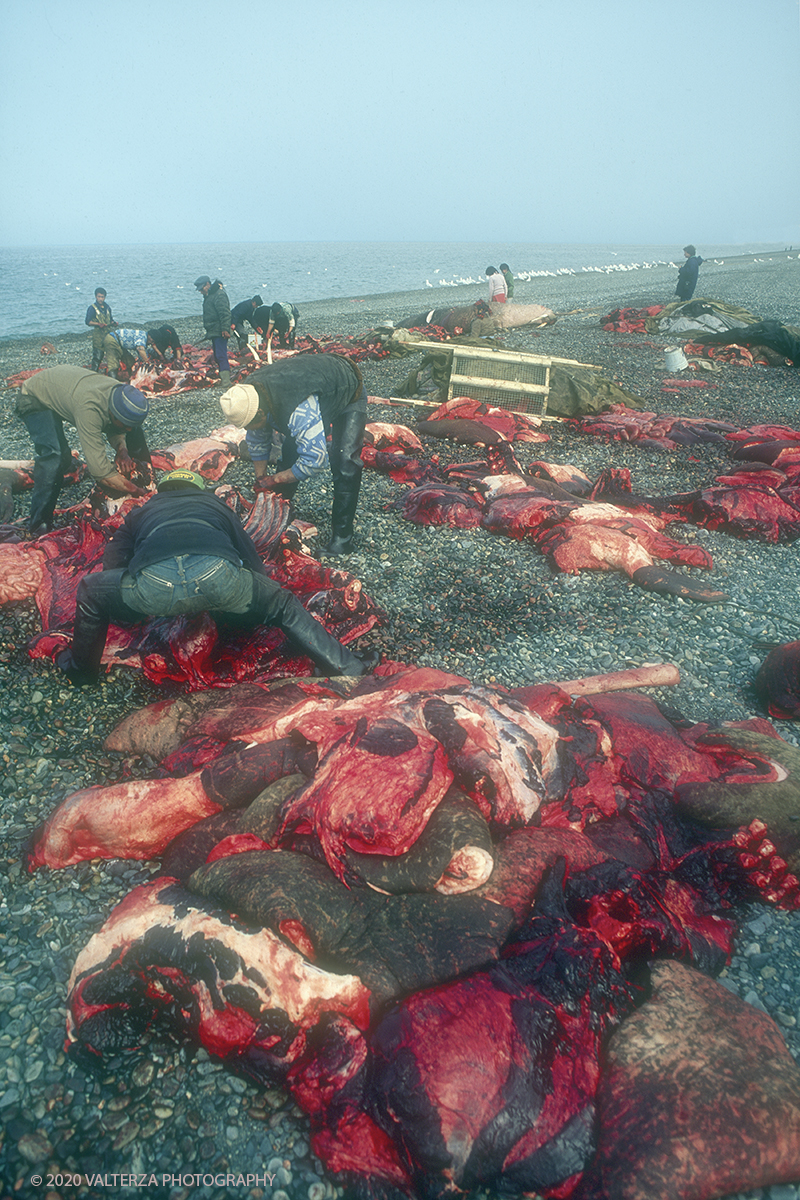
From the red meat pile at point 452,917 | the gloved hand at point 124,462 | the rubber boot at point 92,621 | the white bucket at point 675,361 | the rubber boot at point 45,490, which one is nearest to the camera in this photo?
the red meat pile at point 452,917

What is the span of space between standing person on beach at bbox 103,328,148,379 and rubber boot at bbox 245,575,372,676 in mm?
13435

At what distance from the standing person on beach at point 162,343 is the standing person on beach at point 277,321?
226 cm

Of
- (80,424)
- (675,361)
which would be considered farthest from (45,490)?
(675,361)

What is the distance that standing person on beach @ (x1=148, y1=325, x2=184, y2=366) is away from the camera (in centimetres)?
1569

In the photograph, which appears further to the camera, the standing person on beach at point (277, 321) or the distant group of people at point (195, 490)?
the standing person on beach at point (277, 321)

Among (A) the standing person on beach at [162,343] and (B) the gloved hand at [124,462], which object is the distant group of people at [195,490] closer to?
(B) the gloved hand at [124,462]

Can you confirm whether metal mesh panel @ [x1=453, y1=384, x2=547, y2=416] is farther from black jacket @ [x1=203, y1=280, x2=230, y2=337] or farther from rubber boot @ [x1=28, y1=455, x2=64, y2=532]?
rubber boot @ [x1=28, y1=455, x2=64, y2=532]

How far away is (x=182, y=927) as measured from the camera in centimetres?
251

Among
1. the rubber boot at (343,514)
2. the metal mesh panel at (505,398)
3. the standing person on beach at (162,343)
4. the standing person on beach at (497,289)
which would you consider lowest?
the rubber boot at (343,514)

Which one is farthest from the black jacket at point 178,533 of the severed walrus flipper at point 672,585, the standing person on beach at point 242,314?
the standing person on beach at point 242,314

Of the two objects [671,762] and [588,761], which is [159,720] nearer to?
[588,761]

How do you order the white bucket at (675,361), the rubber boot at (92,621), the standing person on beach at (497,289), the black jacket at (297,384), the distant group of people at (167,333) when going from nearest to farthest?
1. the rubber boot at (92,621)
2. the black jacket at (297,384)
3. the distant group of people at (167,333)
4. the white bucket at (675,361)
5. the standing person on beach at (497,289)

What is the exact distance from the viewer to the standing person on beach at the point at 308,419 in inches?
228

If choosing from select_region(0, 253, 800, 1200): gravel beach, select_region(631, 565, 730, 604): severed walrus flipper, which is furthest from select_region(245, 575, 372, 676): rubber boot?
select_region(631, 565, 730, 604): severed walrus flipper
